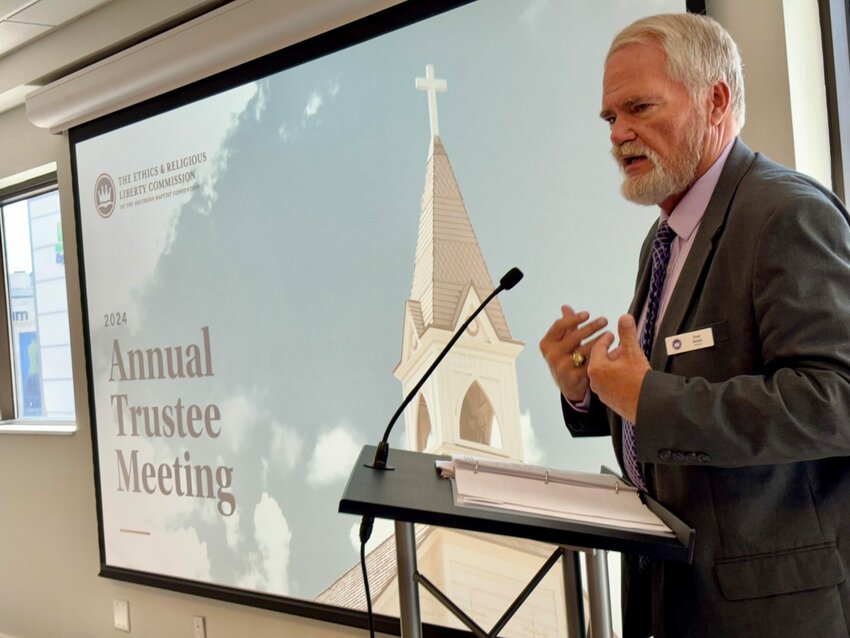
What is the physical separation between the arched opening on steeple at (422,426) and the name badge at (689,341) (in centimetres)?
121

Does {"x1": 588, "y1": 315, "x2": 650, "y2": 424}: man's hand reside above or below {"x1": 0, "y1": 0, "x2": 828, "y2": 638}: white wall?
above

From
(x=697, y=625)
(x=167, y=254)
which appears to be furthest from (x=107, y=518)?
(x=697, y=625)

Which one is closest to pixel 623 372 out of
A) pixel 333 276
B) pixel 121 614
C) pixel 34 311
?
pixel 333 276

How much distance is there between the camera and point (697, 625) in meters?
1.05

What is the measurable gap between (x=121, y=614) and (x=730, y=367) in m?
2.95

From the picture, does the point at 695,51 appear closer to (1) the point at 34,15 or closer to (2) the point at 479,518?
(2) the point at 479,518

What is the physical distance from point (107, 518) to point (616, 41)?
284cm

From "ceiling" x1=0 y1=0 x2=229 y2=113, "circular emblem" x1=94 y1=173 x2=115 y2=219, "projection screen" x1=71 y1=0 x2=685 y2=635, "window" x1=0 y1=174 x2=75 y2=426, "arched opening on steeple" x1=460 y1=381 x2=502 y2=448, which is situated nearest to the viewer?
"projection screen" x1=71 y1=0 x2=685 y2=635

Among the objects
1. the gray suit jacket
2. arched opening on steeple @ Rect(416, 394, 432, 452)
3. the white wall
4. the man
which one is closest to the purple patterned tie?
the man

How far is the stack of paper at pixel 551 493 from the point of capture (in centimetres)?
99

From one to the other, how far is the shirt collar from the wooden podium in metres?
0.43

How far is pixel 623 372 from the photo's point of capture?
3.48 ft

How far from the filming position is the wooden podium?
2.98 feet

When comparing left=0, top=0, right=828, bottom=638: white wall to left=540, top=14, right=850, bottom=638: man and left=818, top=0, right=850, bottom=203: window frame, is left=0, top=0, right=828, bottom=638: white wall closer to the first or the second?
left=540, top=14, right=850, bottom=638: man
